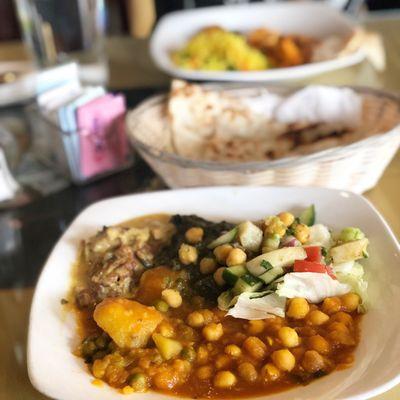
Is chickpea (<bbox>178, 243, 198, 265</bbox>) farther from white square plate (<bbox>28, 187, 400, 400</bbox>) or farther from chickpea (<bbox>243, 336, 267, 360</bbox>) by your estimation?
chickpea (<bbox>243, 336, 267, 360</bbox>)

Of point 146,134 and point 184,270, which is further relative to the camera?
point 146,134

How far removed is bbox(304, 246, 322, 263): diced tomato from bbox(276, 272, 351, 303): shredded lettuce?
1.9 inches

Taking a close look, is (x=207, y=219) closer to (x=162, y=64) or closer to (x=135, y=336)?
(x=135, y=336)

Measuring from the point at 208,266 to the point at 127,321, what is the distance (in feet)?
0.89

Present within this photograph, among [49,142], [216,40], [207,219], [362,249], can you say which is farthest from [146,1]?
[362,249]

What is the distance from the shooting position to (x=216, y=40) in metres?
2.81

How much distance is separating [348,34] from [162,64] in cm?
87

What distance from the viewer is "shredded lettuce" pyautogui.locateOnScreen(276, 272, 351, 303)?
1390mm

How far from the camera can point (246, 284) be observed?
1409 millimetres

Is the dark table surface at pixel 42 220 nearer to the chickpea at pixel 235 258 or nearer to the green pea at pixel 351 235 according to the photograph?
the chickpea at pixel 235 258

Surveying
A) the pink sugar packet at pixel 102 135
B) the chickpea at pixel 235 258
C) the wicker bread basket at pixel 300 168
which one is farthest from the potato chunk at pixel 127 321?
the pink sugar packet at pixel 102 135

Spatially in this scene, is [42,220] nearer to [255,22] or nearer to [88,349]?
[88,349]

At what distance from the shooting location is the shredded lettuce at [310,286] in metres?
1.39

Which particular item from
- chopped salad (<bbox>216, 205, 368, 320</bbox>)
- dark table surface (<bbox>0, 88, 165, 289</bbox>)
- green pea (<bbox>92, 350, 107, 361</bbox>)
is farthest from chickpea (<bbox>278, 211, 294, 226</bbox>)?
dark table surface (<bbox>0, 88, 165, 289</bbox>)
